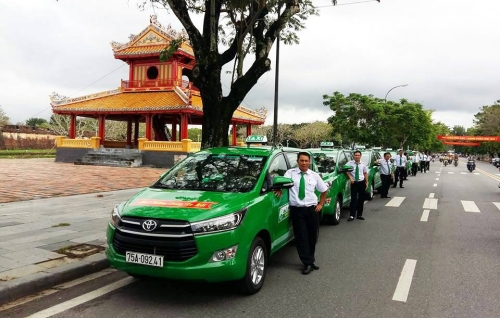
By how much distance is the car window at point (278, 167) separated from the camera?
5293mm

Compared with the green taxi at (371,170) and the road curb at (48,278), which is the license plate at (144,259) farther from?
the green taxi at (371,170)

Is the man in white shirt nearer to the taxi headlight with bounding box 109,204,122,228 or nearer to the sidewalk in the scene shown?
the taxi headlight with bounding box 109,204,122,228

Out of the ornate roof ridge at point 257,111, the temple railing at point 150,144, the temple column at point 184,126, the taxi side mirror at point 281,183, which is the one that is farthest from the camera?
the ornate roof ridge at point 257,111

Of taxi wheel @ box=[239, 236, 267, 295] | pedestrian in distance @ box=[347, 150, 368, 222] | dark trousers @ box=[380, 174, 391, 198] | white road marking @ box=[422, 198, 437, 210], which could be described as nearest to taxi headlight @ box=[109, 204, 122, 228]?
taxi wheel @ box=[239, 236, 267, 295]

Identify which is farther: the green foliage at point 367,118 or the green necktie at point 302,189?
the green foliage at point 367,118

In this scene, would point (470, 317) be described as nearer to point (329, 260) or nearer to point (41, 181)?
point (329, 260)

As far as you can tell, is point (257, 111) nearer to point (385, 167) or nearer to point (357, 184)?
point (385, 167)

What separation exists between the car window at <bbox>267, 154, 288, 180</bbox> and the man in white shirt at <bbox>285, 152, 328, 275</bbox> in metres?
0.21

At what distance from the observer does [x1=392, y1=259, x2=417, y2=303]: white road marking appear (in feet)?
14.5

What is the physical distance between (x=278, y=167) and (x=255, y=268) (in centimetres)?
166

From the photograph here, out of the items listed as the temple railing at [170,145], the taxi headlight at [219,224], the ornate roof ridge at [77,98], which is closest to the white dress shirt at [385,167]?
the taxi headlight at [219,224]

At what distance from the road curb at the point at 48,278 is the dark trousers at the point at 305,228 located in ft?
8.91

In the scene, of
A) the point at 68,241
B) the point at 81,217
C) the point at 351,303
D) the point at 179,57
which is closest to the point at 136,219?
the point at 351,303

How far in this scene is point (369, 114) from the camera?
1232 inches
